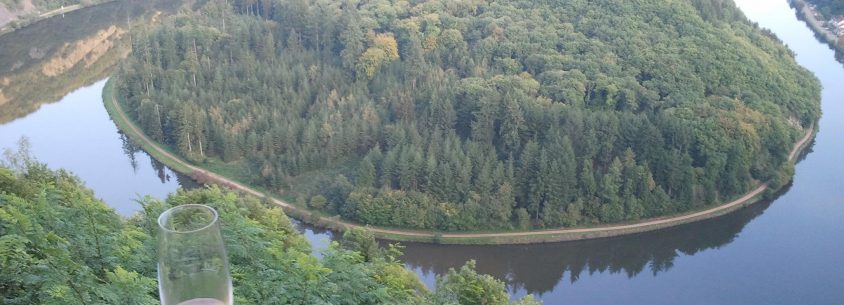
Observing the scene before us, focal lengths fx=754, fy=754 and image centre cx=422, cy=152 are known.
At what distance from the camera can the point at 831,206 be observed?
82.7ft

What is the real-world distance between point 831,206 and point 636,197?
6915mm

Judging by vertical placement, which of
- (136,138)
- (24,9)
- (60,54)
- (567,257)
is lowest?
(24,9)

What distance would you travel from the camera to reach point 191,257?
105 inches

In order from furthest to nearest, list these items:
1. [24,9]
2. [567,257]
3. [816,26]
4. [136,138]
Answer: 1. [816,26]
2. [24,9]
3. [136,138]
4. [567,257]

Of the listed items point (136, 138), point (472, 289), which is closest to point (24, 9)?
point (136, 138)

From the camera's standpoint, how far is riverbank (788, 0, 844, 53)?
41.9 metres

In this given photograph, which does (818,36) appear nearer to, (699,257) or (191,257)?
(699,257)

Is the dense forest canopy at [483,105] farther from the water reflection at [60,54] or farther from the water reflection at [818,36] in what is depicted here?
Result: the water reflection at [818,36]

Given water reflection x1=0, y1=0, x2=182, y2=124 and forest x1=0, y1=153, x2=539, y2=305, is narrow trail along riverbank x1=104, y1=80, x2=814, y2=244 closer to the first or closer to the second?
forest x1=0, y1=153, x2=539, y2=305

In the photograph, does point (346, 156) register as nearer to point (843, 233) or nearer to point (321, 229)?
point (321, 229)

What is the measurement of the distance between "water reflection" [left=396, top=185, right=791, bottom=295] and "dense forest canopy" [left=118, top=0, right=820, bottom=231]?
86 centimetres

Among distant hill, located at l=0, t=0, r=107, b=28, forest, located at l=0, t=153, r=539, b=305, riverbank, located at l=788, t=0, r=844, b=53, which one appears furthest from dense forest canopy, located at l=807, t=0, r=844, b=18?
distant hill, located at l=0, t=0, r=107, b=28

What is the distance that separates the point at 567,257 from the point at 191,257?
20.8 m

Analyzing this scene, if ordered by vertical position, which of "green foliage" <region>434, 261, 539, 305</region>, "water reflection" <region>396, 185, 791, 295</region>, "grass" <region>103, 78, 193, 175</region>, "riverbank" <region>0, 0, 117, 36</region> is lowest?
"riverbank" <region>0, 0, 117, 36</region>
